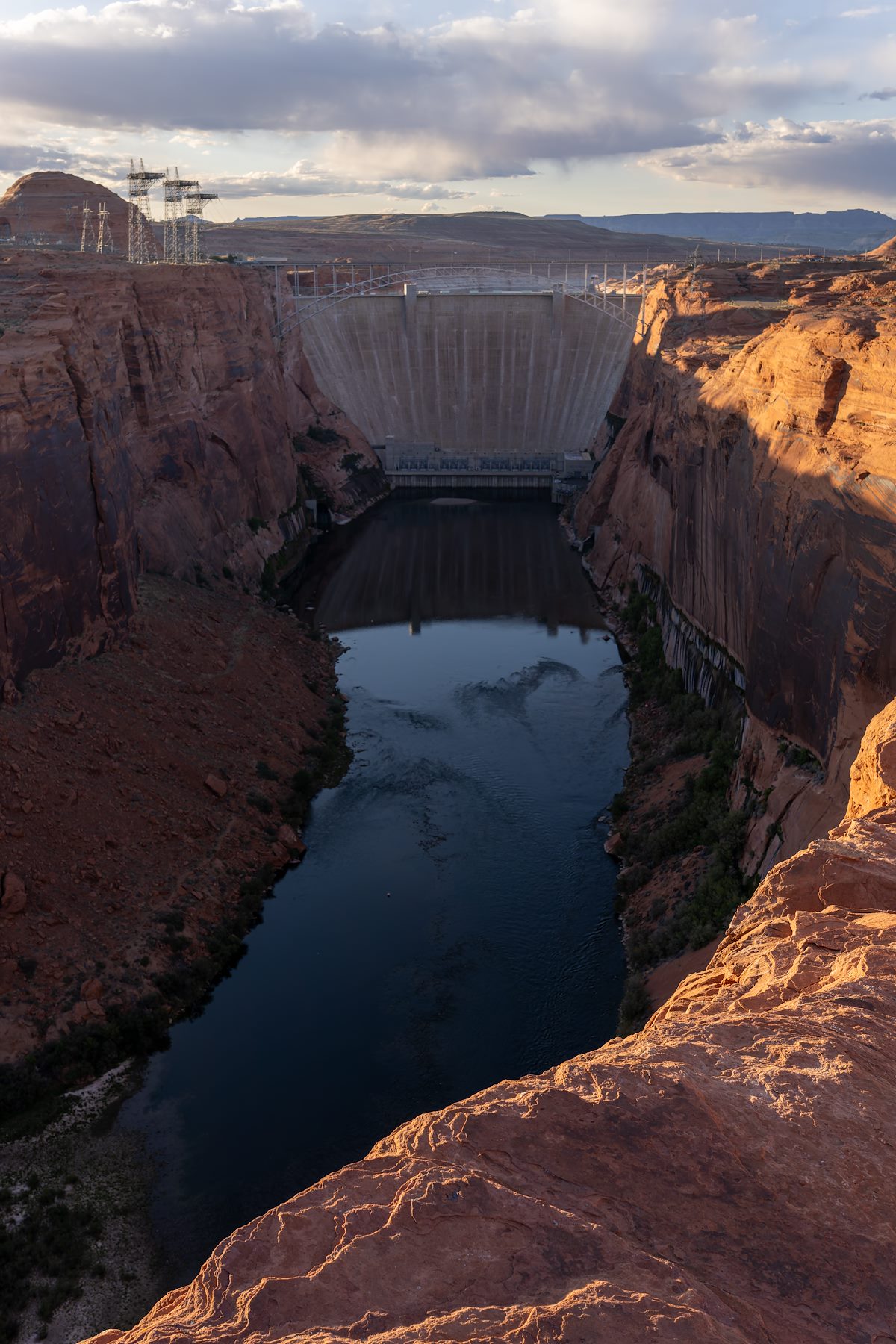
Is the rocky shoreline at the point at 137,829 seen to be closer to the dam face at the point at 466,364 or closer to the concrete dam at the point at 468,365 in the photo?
the dam face at the point at 466,364

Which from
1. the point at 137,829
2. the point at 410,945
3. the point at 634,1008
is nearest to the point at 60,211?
the point at 137,829

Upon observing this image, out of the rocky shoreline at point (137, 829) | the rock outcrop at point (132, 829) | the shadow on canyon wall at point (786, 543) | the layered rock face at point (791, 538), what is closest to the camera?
the shadow on canyon wall at point (786, 543)

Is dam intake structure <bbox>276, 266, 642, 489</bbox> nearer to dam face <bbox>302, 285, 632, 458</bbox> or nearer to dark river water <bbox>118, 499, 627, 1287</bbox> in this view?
dam face <bbox>302, 285, 632, 458</bbox>

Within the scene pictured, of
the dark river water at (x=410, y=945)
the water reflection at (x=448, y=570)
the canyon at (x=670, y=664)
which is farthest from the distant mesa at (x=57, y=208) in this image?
the dark river water at (x=410, y=945)

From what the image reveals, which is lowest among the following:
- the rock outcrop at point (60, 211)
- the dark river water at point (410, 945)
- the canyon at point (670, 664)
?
the dark river water at point (410, 945)

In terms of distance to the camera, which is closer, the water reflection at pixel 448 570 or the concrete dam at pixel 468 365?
the water reflection at pixel 448 570

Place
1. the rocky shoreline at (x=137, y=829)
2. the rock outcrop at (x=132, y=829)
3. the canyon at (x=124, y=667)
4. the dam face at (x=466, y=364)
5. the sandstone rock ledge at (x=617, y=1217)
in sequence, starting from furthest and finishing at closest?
the dam face at (x=466, y=364), the canyon at (x=124, y=667), the rock outcrop at (x=132, y=829), the rocky shoreline at (x=137, y=829), the sandstone rock ledge at (x=617, y=1217)

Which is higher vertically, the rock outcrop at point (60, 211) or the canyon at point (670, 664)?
the rock outcrop at point (60, 211)
